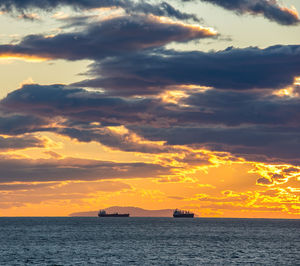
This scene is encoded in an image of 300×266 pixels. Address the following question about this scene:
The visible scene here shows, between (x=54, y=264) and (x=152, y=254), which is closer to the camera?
(x=54, y=264)

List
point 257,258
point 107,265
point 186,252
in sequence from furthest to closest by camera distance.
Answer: point 186,252 < point 257,258 < point 107,265

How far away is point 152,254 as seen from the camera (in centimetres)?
14900

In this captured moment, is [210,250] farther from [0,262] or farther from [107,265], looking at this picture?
[0,262]

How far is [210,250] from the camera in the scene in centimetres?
16350

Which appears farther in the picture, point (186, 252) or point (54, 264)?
point (186, 252)

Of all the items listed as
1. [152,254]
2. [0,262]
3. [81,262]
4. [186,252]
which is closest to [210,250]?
[186,252]

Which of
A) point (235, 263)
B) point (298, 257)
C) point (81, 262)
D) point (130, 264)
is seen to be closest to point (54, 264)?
point (81, 262)

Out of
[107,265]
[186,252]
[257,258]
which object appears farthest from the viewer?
[186,252]

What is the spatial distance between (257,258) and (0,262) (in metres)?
58.2

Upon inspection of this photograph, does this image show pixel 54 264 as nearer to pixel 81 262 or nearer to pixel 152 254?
pixel 81 262

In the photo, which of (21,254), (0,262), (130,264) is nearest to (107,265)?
(130,264)

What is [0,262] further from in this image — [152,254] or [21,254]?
[152,254]

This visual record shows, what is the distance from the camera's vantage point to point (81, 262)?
127 metres

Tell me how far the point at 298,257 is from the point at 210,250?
84.9 ft
